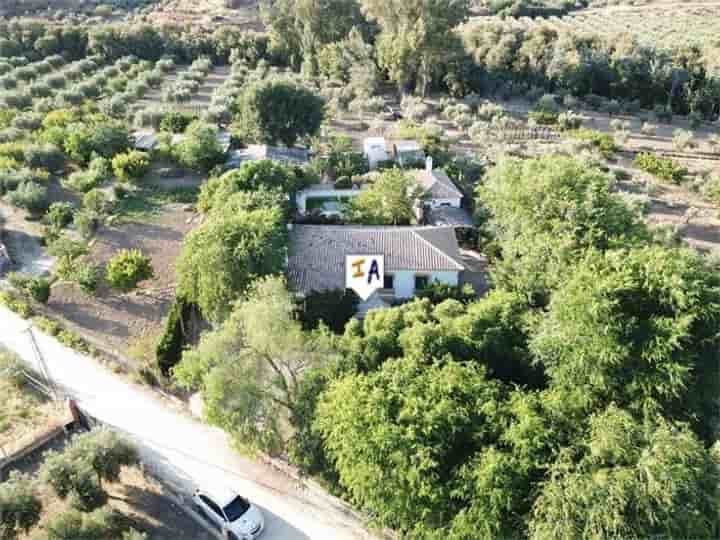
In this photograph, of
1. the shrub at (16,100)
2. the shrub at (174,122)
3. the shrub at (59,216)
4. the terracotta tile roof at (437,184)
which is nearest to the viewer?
the shrub at (59,216)

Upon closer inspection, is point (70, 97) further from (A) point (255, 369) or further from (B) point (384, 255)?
(A) point (255, 369)

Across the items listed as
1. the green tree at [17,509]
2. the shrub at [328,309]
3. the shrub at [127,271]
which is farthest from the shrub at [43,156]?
the green tree at [17,509]

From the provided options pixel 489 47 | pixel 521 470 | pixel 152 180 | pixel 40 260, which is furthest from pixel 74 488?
pixel 489 47

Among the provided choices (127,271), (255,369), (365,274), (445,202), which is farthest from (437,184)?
(255,369)

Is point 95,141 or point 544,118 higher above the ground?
point 544,118

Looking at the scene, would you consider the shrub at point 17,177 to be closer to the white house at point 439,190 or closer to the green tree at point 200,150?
the green tree at point 200,150

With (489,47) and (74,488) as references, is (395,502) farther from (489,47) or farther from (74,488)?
(489,47)

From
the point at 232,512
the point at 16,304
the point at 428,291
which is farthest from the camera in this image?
the point at 16,304
